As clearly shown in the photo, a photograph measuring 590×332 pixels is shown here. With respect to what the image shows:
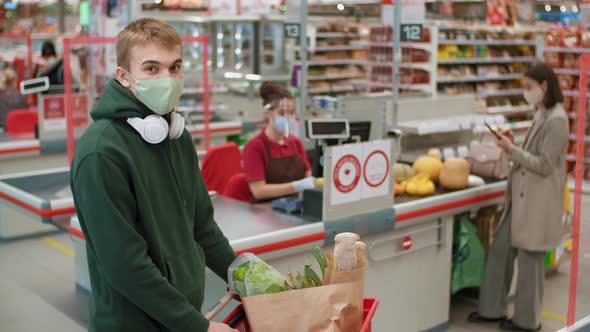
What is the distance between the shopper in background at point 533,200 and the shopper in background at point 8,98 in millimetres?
5718

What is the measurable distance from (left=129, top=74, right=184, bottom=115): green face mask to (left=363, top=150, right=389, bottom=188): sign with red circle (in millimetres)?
2134

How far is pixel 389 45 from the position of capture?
11.9 m

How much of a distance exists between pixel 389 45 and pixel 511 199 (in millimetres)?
7386

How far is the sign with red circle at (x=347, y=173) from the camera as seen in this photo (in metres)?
3.88

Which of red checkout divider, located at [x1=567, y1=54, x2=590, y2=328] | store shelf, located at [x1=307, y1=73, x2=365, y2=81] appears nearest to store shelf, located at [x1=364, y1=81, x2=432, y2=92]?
store shelf, located at [x1=307, y1=73, x2=365, y2=81]

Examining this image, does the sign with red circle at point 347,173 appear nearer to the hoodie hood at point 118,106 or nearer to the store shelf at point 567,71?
the hoodie hood at point 118,106

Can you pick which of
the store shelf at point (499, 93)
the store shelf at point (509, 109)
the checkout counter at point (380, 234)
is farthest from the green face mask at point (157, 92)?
the store shelf at point (499, 93)

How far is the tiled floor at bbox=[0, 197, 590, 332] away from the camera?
5.05 meters

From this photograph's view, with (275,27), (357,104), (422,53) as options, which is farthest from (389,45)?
(357,104)

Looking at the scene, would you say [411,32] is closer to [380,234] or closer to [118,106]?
[380,234]

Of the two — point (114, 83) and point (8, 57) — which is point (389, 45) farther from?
point (114, 83)

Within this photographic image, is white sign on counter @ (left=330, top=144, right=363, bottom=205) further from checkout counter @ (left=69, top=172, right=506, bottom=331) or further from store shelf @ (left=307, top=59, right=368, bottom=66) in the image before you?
store shelf @ (left=307, top=59, right=368, bottom=66)

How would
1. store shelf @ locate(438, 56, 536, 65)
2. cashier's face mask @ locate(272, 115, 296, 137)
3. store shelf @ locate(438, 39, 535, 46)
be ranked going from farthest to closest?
store shelf @ locate(438, 56, 536, 65) < store shelf @ locate(438, 39, 535, 46) < cashier's face mask @ locate(272, 115, 296, 137)

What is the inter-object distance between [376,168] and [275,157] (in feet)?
2.55
